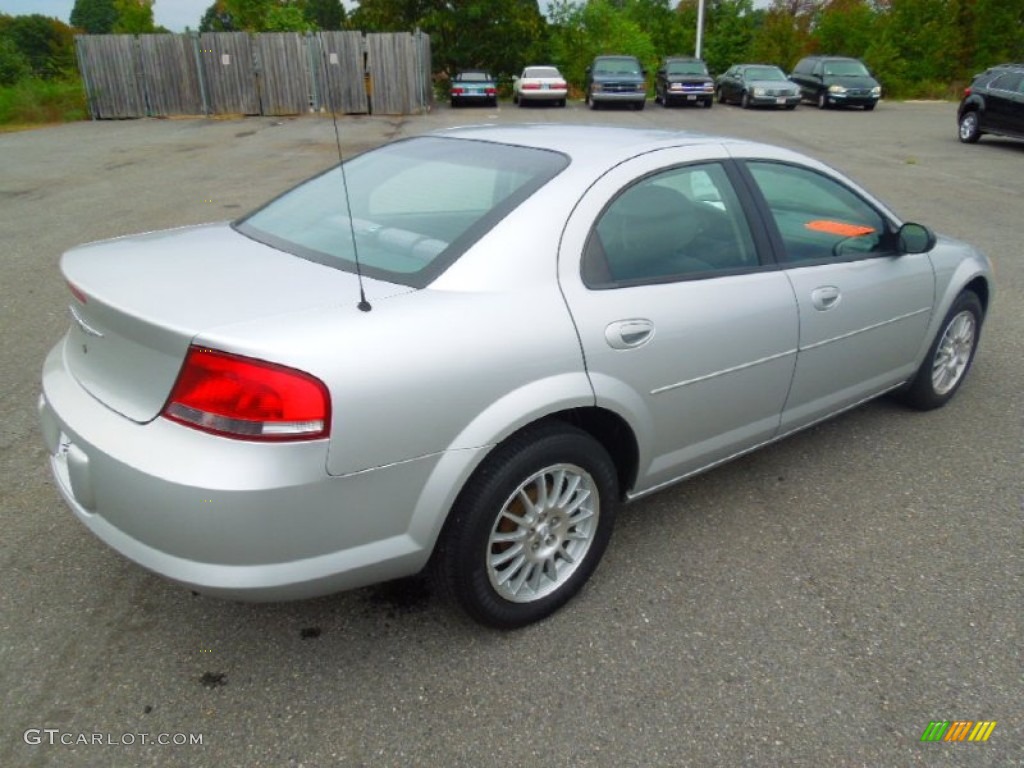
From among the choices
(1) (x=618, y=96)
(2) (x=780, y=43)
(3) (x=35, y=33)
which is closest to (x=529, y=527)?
(1) (x=618, y=96)

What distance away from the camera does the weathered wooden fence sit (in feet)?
73.3

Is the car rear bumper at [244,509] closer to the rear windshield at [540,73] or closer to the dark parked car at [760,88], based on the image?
the rear windshield at [540,73]

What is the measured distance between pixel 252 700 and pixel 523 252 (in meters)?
1.55

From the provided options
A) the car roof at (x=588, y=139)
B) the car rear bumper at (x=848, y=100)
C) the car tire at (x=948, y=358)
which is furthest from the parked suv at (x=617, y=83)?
the car roof at (x=588, y=139)

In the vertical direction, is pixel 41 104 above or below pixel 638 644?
above

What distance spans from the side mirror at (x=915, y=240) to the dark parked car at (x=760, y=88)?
24558 mm

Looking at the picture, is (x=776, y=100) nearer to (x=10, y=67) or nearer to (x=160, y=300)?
(x=160, y=300)

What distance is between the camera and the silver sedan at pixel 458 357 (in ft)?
6.60

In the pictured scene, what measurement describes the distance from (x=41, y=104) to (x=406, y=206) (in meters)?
23.7

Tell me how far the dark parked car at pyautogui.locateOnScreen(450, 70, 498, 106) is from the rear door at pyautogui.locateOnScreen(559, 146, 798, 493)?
25.4 meters

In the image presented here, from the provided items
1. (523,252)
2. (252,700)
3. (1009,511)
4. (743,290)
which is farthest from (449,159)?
(1009,511)

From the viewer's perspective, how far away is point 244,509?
195 cm

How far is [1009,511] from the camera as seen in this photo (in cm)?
335

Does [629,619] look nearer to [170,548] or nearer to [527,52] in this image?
[170,548]
